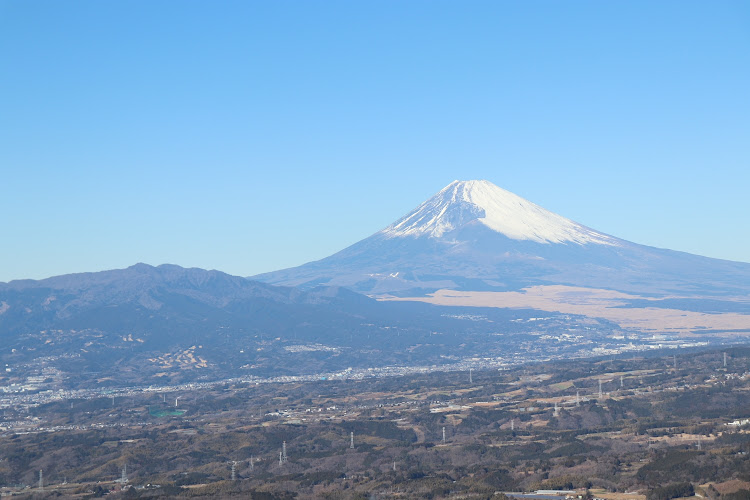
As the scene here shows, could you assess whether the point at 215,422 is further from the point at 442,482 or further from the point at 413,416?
the point at 442,482

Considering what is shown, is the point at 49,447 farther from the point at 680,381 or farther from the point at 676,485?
the point at 680,381

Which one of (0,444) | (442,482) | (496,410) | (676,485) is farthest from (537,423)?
A: (0,444)

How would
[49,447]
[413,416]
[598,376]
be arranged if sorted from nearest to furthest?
[49,447], [413,416], [598,376]

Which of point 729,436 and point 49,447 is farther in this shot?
point 49,447

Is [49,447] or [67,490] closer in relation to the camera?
[67,490]

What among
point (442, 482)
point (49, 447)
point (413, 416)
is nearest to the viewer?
point (442, 482)

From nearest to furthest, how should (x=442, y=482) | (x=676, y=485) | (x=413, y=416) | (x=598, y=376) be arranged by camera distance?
1. (x=676, y=485)
2. (x=442, y=482)
3. (x=413, y=416)
4. (x=598, y=376)

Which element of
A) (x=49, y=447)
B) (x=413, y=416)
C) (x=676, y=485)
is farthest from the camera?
(x=413, y=416)

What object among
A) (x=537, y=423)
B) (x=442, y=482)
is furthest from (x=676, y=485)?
(x=537, y=423)
